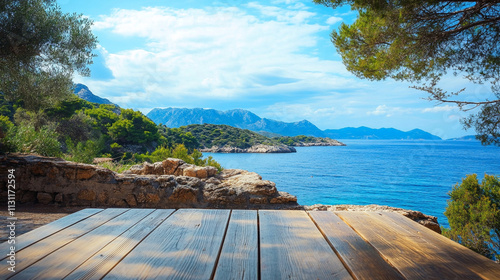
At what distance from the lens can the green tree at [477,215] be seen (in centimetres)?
764

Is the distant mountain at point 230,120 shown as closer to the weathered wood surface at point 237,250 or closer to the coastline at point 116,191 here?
the coastline at point 116,191

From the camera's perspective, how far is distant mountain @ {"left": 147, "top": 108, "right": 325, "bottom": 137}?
101m

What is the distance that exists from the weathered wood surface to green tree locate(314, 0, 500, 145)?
4.17 metres

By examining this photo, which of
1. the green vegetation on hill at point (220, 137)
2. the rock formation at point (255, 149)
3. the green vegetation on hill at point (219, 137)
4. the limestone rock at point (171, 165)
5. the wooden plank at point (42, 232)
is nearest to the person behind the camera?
the wooden plank at point (42, 232)

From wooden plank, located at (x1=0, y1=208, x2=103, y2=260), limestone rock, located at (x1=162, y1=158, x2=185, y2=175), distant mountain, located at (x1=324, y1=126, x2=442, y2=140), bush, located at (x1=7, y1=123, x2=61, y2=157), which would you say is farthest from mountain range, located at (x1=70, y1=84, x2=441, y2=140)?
wooden plank, located at (x1=0, y1=208, x2=103, y2=260)

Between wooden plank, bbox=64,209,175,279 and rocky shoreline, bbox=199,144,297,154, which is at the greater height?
wooden plank, bbox=64,209,175,279

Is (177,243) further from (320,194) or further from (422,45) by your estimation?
(320,194)

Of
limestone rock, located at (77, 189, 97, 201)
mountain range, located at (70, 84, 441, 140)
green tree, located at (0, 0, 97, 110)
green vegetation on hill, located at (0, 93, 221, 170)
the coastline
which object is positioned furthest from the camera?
mountain range, located at (70, 84, 441, 140)

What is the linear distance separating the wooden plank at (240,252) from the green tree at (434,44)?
427cm

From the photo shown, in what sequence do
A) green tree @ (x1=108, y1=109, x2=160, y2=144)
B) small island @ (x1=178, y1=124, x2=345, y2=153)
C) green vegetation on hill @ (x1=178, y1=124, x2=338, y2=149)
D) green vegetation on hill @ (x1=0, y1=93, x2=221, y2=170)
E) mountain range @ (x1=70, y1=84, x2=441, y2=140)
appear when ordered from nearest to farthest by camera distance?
green vegetation on hill @ (x1=0, y1=93, x2=221, y2=170) → green tree @ (x1=108, y1=109, x2=160, y2=144) → green vegetation on hill @ (x1=178, y1=124, x2=338, y2=149) → small island @ (x1=178, y1=124, x2=345, y2=153) → mountain range @ (x1=70, y1=84, x2=441, y2=140)

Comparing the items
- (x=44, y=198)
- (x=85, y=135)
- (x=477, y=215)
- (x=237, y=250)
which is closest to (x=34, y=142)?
(x=44, y=198)

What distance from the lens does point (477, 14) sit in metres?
4.77

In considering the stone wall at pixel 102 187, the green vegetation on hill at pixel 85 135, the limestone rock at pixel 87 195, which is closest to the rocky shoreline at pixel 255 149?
the green vegetation on hill at pixel 85 135

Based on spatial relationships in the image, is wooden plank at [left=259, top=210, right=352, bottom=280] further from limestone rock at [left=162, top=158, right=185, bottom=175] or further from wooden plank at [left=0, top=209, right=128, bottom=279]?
limestone rock at [left=162, top=158, right=185, bottom=175]
